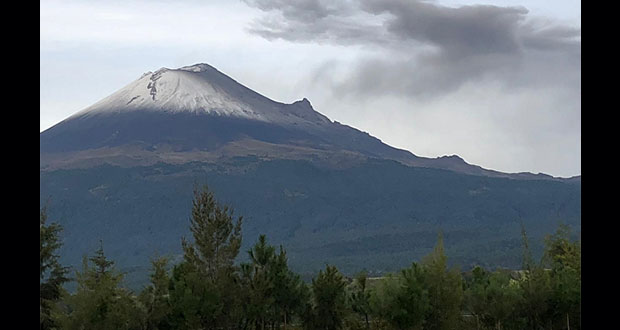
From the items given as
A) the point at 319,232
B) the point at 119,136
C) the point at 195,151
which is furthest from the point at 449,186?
the point at 119,136

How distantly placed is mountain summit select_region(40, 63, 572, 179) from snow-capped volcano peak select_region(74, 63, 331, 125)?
0.20 m

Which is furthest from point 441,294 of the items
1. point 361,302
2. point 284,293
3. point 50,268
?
point 50,268

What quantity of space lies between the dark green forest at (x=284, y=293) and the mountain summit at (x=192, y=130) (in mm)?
115589

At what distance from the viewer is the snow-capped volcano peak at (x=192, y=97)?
161 m

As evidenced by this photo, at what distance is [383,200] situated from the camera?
128 m

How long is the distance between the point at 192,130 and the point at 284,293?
446 ft

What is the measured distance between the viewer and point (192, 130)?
15362cm

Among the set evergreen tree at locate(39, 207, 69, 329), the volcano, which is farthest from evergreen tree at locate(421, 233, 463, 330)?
the volcano

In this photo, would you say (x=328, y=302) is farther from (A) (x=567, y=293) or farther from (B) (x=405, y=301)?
A: (A) (x=567, y=293)

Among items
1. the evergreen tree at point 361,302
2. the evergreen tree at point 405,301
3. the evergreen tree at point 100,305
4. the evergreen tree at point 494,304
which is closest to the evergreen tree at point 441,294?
the evergreen tree at point 405,301

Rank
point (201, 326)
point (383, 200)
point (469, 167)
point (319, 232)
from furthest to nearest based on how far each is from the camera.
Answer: point (469, 167) → point (383, 200) → point (319, 232) → point (201, 326)

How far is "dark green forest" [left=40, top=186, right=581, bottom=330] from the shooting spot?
17.4 m
